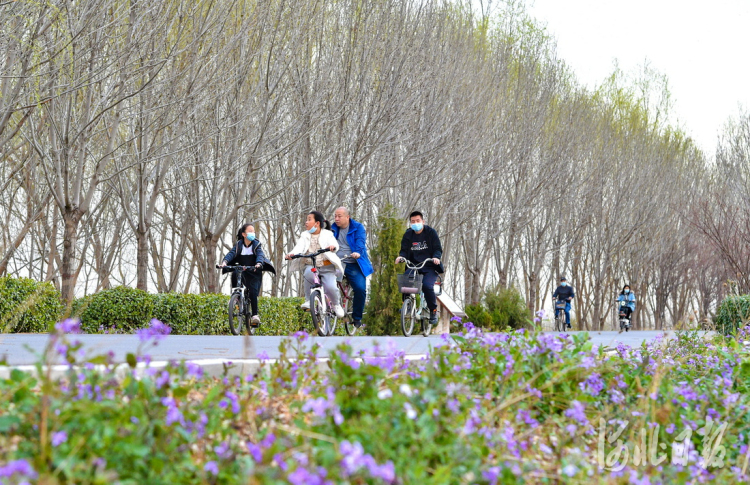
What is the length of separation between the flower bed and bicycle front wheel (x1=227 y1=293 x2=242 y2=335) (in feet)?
20.4

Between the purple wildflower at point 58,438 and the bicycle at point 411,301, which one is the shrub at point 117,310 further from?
the purple wildflower at point 58,438

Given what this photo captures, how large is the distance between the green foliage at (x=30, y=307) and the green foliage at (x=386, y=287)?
6.07 meters

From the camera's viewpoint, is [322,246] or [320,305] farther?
[322,246]

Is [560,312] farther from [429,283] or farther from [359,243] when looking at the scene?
[359,243]

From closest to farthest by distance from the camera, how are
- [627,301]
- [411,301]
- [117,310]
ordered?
1. [411,301]
2. [117,310]
3. [627,301]

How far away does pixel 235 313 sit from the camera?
11.6m

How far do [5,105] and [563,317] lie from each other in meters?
19.4

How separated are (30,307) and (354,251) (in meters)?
5.30

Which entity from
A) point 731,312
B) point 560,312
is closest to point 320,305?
point 731,312

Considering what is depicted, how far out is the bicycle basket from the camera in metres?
12.5

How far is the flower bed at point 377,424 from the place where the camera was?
9.03ft

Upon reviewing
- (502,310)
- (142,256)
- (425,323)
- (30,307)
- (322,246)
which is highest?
(142,256)

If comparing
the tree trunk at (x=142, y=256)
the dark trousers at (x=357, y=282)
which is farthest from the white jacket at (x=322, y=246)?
the tree trunk at (x=142, y=256)

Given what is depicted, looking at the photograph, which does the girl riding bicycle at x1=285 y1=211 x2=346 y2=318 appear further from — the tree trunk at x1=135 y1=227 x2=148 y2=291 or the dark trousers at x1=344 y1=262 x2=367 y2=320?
the tree trunk at x1=135 y1=227 x2=148 y2=291
